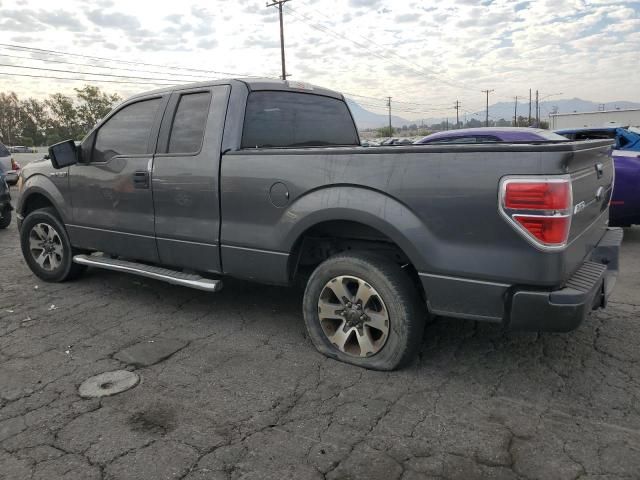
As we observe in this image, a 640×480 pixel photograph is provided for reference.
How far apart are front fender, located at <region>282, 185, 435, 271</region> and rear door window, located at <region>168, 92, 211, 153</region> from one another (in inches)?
44.6

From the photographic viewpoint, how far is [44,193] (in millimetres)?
5246

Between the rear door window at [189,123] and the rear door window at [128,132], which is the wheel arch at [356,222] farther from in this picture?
the rear door window at [128,132]

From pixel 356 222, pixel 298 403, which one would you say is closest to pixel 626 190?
pixel 356 222

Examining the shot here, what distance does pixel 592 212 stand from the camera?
324 cm

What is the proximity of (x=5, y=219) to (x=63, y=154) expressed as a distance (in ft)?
18.9

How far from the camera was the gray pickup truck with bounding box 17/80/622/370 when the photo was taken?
8.74 feet

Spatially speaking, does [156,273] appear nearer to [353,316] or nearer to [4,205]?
[353,316]

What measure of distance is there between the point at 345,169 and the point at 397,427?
1.53 meters

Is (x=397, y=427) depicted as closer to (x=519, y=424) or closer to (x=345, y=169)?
(x=519, y=424)

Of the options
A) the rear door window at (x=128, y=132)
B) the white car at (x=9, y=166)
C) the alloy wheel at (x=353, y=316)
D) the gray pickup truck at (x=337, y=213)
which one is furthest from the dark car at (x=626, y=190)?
the white car at (x=9, y=166)

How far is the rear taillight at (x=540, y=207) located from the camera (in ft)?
8.29

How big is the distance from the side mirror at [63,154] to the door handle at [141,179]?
918 millimetres

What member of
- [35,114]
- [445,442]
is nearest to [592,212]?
[445,442]

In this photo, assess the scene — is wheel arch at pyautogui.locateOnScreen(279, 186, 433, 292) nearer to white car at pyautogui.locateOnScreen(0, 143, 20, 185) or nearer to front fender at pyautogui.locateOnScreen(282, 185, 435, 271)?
front fender at pyautogui.locateOnScreen(282, 185, 435, 271)
